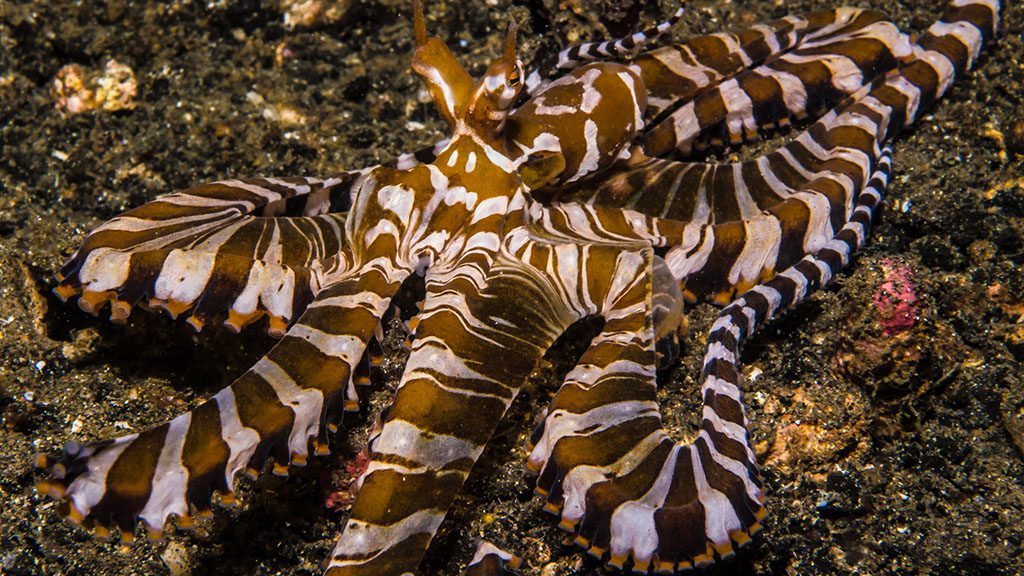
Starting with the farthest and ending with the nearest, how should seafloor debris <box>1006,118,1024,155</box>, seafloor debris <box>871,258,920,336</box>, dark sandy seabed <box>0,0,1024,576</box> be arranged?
seafloor debris <box>1006,118,1024,155</box>, seafloor debris <box>871,258,920,336</box>, dark sandy seabed <box>0,0,1024,576</box>

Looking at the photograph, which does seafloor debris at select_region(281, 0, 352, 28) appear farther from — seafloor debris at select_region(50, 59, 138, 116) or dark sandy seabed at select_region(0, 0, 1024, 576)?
seafloor debris at select_region(50, 59, 138, 116)

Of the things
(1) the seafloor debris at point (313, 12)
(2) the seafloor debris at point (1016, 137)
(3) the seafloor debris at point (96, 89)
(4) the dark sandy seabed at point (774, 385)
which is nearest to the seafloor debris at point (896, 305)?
(4) the dark sandy seabed at point (774, 385)

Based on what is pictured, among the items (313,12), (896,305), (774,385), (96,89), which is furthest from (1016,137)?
(96,89)

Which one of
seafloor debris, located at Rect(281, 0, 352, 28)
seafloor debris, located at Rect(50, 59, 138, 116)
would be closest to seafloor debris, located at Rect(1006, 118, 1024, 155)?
seafloor debris, located at Rect(281, 0, 352, 28)

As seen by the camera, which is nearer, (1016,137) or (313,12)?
(1016,137)

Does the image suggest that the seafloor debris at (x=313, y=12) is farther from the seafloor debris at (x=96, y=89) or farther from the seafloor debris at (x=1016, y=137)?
the seafloor debris at (x=1016, y=137)

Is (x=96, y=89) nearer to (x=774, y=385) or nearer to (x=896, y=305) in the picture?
(x=774, y=385)
